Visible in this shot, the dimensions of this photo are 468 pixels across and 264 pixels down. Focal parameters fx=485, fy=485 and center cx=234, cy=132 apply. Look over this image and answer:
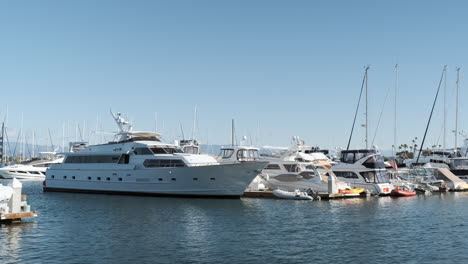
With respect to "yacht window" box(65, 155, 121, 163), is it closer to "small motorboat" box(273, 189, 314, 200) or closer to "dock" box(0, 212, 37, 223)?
"small motorboat" box(273, 189, 314, 200)

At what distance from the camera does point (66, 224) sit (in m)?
28.3

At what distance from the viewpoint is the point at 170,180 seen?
43.5 meters

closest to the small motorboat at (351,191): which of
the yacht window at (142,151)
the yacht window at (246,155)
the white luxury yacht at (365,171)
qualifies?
the white luxury yacht at (365,171)

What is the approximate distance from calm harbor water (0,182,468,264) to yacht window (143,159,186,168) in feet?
14.7

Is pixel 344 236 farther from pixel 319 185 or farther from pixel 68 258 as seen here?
pixel 319 185

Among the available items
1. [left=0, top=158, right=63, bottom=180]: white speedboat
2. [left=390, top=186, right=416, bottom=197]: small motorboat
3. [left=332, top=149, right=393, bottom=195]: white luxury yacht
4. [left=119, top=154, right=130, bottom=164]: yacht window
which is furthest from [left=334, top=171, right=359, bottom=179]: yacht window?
[left=0, top=158, right=63, bottom=180]: white speedboat

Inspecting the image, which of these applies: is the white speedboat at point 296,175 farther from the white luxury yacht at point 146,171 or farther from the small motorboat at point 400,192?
the white luxury yacht at point 146,171

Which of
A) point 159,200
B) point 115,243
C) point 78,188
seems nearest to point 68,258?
point 115,243

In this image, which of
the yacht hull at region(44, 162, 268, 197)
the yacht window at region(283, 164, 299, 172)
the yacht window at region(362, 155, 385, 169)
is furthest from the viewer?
the yacht window at region(283, 164, 299, 172)

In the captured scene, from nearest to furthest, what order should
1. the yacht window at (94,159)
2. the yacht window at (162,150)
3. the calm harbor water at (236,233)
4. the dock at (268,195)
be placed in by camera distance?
the calm harbor water at (236,233) → the dock at (268,195) → the yacht window at (162,150) → the yacht window at (94,159)

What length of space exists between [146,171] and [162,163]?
6.27 ft

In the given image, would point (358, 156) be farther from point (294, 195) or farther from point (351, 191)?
point (294, 195)

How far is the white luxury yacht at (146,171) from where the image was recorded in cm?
4197

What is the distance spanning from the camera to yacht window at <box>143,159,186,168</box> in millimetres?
43250
